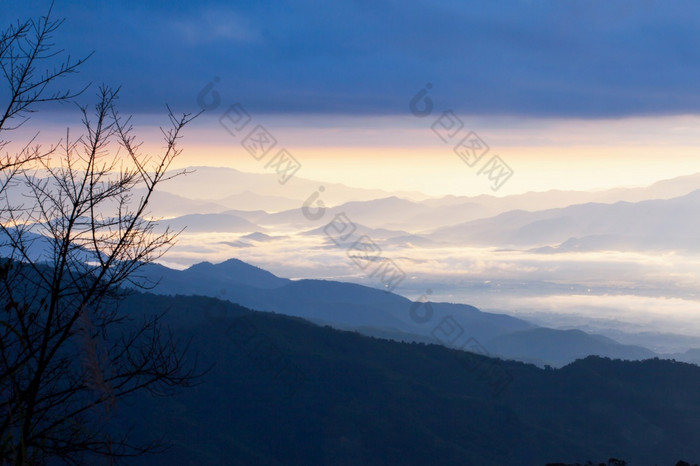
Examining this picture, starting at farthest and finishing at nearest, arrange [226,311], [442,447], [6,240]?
[226,311]
[442,447]
[6,240]

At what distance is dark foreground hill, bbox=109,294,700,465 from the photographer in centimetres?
9938

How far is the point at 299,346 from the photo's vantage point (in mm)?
129125

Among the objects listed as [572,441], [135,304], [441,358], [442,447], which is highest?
[135,304]

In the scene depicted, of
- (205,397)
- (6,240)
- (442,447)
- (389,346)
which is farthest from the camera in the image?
(389,346)

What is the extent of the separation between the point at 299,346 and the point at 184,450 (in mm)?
43319

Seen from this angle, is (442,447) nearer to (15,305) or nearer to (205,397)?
(205,397)

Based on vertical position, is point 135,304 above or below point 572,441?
above

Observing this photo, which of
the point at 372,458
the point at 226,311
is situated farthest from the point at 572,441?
the point at 226,311

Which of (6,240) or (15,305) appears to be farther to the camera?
(6,240)

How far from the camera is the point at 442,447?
99.1 metres

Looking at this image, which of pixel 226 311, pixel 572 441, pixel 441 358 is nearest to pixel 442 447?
pixel 572 441

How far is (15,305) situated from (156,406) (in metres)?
104

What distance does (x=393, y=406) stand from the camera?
4370 inches

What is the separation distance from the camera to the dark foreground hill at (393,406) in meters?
99.4
